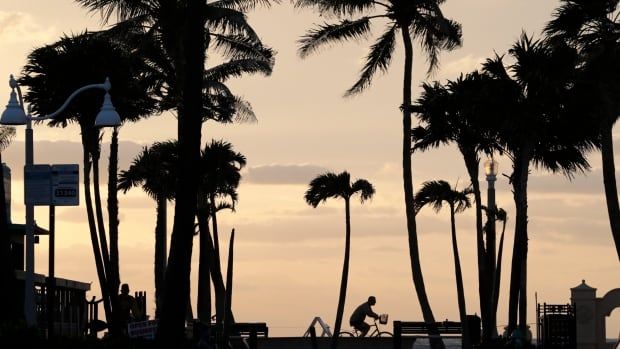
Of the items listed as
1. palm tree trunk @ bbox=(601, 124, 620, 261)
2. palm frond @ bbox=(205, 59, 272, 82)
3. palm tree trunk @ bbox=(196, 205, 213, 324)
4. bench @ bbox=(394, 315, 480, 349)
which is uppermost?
palm frond @ bbox=(205, 59, 272, 82)

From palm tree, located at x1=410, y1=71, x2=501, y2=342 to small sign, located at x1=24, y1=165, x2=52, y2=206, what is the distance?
15.2 metres

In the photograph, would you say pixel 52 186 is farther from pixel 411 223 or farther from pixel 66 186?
pixel 411 223

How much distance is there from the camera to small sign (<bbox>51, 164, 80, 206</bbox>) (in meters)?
32.7

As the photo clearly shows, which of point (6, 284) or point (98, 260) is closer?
point (6, 284)

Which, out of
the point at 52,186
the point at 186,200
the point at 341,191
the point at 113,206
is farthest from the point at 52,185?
the point at 341,191

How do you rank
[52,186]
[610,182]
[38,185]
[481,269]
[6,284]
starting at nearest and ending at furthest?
[6,284], [52,186], [38,185], [481,269], [610,182]

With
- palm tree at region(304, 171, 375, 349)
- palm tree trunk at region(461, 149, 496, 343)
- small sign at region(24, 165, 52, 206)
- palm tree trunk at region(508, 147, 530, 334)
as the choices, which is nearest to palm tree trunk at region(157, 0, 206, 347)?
small sign at region(24, 165, 52, 206)

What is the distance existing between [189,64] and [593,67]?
22.2 meters

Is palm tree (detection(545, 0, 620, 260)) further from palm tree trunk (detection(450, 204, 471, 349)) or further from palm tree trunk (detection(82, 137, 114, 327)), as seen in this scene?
palm tree trunk (detection(82, 137, 114, 327))

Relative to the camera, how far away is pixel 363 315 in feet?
172

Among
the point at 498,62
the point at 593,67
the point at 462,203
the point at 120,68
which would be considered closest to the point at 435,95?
the point at 498,62

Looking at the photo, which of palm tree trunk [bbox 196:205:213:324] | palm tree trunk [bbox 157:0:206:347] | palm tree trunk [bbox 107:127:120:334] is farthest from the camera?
palm tree trunk [bbox 196:205:213:324]

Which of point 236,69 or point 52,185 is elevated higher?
point 236,69

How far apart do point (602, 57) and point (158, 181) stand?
18.4 meters
